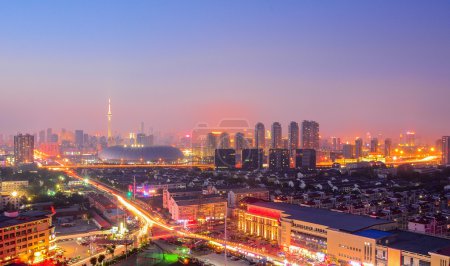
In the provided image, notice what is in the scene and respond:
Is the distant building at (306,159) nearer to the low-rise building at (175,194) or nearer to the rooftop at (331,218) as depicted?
the low-rise building at (175,194)

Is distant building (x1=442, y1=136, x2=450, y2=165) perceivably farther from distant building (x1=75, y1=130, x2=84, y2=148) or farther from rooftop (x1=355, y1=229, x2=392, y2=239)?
distant building (x1=75, y1=130, x2=84, y2=148)

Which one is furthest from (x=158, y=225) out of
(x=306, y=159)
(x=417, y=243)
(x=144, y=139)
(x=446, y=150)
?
(x=144, y=139)

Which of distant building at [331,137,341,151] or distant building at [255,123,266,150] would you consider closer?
distant building at [255,123,266,150]

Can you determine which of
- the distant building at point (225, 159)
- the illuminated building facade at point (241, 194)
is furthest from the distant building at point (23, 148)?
the illuminated building facade at point (241, 194)

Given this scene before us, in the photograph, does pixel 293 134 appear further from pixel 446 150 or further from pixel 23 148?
pixel 23 148

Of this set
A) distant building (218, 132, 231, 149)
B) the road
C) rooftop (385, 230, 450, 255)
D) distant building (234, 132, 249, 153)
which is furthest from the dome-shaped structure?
rooftop (385, 230, 450, 255)

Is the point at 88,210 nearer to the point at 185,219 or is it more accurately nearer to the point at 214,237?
the point at 185,219

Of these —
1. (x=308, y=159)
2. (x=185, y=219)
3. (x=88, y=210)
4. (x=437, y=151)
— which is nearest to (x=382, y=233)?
(x=185, y=219)

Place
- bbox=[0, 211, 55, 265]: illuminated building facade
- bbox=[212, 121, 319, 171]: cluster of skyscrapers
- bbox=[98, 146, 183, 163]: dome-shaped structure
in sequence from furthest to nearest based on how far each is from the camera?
bbox=[98, 146, 183, 163]: dome-shaped structure < bbox=[212, 121, 319, 171]: cluster of skyscrapers < bbox=[0, 211, 55, 265]: illuminated building facade
